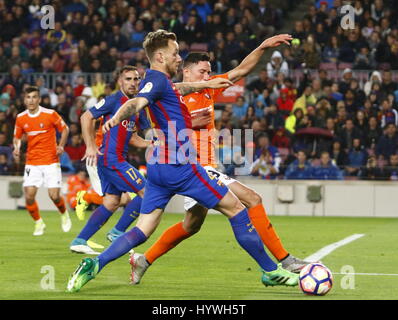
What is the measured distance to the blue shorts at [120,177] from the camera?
38.6 feet

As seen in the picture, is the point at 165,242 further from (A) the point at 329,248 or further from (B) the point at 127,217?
(A) the point at 329,248

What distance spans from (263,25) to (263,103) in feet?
10.9

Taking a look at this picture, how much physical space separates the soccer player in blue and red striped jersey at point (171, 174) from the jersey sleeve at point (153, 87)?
0.01 metres

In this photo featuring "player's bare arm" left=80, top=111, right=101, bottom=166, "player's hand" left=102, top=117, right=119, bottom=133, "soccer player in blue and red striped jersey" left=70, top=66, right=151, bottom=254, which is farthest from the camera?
"soccer player in blue and red striped jersey" left=70, top=66, right=151, bottom=254

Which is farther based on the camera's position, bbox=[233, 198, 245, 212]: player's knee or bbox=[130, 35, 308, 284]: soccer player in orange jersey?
bbox=[130, 35, 308, 284]: soccer player in orange jersey

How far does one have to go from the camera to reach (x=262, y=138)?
2033cm

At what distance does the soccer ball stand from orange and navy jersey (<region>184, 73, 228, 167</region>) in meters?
1.47

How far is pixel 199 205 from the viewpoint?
348 inches

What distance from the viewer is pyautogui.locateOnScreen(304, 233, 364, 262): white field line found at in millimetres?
11320

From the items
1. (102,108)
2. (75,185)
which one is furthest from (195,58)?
(75,185)

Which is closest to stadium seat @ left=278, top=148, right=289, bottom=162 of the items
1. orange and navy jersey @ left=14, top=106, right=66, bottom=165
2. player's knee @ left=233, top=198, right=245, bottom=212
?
orange and navy jersey @ left=14, top=106, right=66, bottom=165

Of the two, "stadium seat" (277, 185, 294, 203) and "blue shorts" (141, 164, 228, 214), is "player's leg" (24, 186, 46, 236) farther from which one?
"blue shorts" (141, 164, 228, 214)
